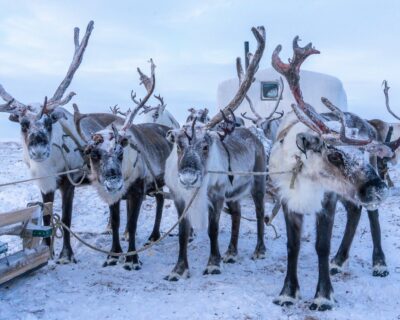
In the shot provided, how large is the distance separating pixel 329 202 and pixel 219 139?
5.42 ft

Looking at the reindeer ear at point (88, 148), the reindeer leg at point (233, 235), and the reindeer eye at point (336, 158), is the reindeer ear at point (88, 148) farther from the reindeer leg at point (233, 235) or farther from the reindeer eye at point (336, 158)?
the reindeer eye at point (336, 158)

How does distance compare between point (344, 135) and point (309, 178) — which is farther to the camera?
point (309, 178)

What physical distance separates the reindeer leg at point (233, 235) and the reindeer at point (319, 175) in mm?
1562

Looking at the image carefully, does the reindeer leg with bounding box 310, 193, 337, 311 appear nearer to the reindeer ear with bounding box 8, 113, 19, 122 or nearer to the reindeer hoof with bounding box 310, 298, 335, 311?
the reindeer hoof with bounding box 310, 298, 335, 311

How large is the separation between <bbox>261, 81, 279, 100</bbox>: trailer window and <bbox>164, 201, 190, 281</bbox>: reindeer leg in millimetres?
11298

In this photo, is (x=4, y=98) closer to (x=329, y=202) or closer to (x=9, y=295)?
(x=9, y=295)

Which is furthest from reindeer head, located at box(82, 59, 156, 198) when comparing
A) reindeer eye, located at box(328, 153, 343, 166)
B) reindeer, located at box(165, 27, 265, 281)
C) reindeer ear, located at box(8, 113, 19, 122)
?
reindeer eye, located at box(328, 153, 343, 166)

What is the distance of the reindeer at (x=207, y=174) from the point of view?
5.09 metres

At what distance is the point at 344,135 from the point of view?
13.3 ft

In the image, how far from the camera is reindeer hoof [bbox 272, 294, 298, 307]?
450cm

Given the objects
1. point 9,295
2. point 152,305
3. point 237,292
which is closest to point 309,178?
point 237,292

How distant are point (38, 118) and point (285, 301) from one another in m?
3.34

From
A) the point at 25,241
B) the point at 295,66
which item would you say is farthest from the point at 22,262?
the point at 295,66

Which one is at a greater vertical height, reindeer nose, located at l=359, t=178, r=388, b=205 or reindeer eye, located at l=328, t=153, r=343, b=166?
reindeer eye, located at l=328, t=153, r=343, b=166
